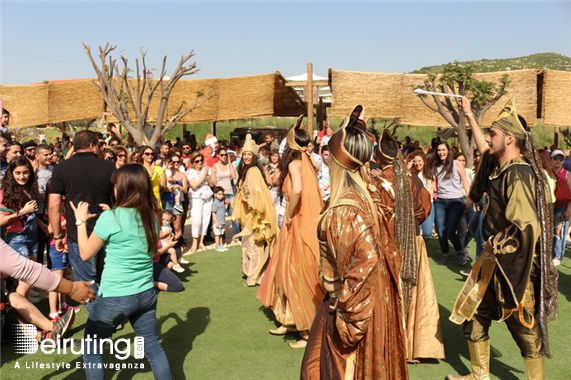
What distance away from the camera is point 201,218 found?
8.59 meters

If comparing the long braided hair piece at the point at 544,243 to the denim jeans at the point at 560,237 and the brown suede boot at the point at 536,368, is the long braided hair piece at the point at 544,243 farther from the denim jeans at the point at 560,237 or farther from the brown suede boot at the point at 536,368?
the denim jeans at the point at 560,237

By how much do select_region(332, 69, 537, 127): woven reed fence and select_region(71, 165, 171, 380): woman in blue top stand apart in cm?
1073

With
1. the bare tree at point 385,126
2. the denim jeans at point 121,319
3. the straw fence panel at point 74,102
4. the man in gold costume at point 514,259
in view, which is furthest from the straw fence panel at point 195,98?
the man in gold costume at point 514,259

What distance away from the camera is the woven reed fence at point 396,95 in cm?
1335

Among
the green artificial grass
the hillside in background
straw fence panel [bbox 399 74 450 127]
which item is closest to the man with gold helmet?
the green artificial grass

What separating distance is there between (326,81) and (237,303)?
9132 mm

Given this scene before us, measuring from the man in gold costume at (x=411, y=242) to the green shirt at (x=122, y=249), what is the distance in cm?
200

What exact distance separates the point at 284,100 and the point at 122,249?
12.9 metres

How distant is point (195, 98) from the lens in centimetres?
1499

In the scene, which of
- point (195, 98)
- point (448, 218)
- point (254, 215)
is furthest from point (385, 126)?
point (195, 98)

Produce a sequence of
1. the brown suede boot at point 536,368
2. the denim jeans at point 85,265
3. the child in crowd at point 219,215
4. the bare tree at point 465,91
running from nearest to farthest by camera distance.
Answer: the brown suede boot at point 536,368 → the denim jeans at point 85,265 → the child in crowd at point 219,215 → the bare tree at point 465,91

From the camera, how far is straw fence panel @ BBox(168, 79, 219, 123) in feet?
48.9

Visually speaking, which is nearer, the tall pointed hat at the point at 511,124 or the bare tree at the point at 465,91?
the tall pointed hat at the point at 511,124

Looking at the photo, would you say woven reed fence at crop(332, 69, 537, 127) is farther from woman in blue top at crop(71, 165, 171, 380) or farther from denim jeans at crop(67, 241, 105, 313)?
woman in blue top at crop(71, 165, 171, 380)
